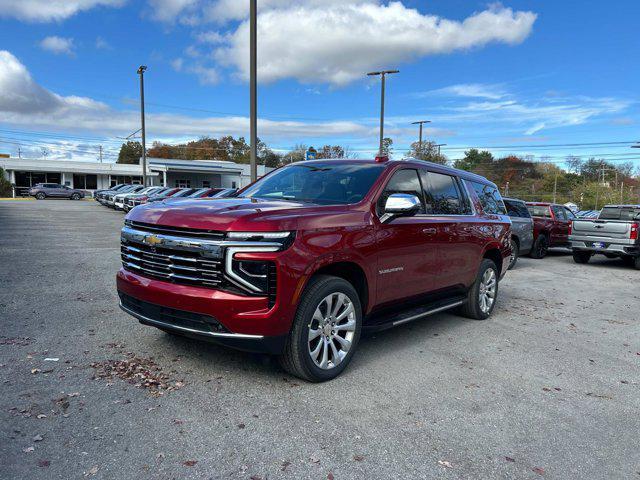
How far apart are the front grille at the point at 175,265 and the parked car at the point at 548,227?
13.2 metres

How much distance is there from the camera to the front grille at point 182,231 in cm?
369

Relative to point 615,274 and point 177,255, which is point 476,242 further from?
point 615,274

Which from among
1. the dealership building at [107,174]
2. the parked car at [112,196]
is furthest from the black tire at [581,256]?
the dealership building at [107,174]

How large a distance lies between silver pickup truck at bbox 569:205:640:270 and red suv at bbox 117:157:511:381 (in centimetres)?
968

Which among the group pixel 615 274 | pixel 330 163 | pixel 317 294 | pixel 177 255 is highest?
pixel 330 163

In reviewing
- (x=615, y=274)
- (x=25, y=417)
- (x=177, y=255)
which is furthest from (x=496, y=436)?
(x=615, y=274)

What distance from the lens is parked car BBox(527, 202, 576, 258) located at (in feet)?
48.9

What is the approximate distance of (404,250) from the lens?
485 centimetres

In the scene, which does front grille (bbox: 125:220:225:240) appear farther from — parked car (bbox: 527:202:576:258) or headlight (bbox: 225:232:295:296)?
parked car (bbox: 527:202:576:258)

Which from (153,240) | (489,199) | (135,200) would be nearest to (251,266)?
(153,240)

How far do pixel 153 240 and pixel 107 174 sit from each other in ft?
200

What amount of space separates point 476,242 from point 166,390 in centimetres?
420

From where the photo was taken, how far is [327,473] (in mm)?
2826

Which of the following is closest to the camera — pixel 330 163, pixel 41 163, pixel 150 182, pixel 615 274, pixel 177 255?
pixel 177 255
